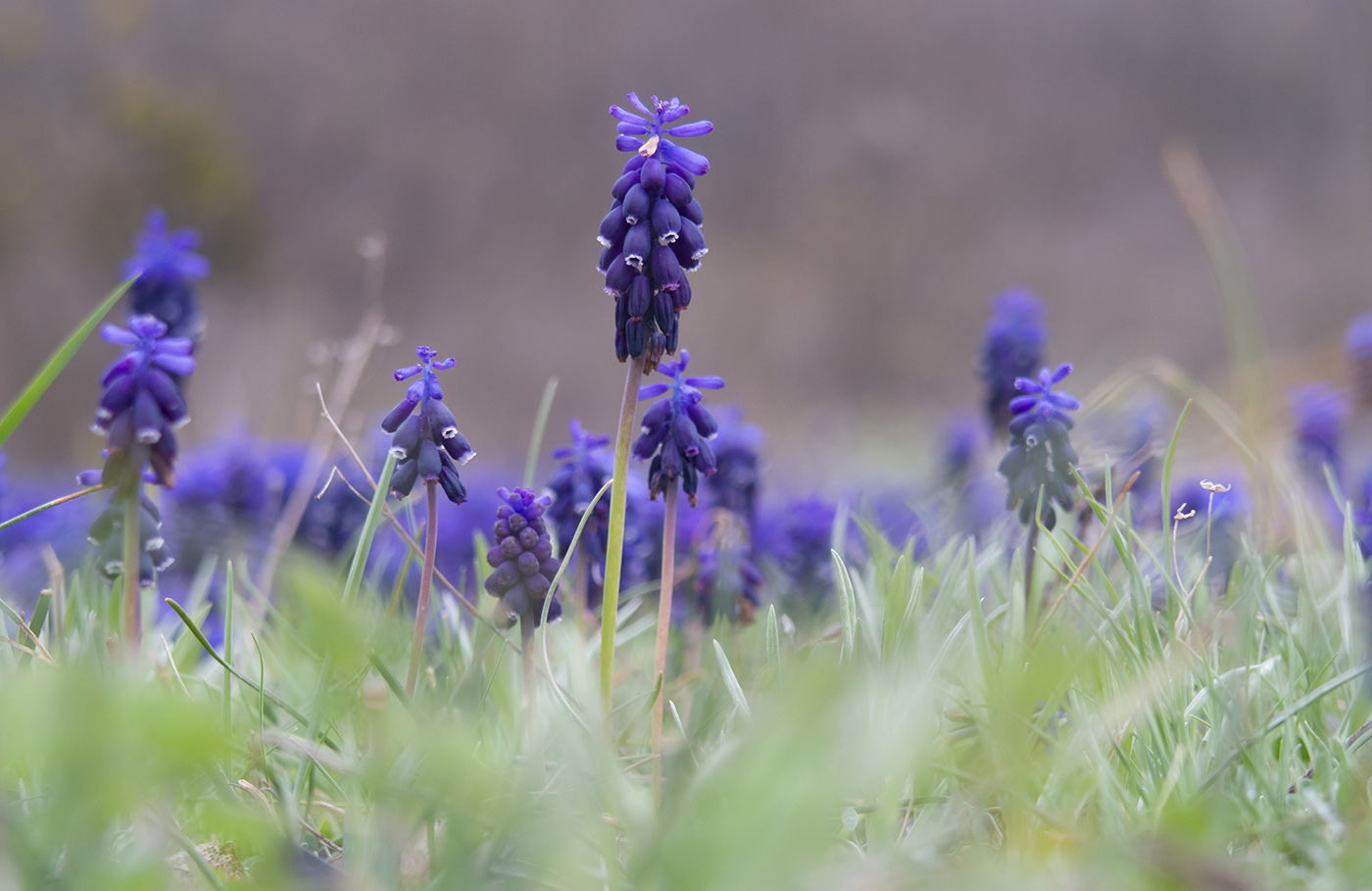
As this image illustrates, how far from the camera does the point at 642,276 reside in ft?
6.32

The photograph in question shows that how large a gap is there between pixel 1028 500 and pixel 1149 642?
420mm

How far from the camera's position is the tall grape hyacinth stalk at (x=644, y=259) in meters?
1.88

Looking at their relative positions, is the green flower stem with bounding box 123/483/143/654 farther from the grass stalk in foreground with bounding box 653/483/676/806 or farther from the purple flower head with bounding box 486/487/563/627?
the grass stalk in foreground with bounding box 653/483/676/806

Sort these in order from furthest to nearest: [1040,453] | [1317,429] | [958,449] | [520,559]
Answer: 1. [958,449]
2. [1317,429]
3. [1040,453]
4. [520,559]

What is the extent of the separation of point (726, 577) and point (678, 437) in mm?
881

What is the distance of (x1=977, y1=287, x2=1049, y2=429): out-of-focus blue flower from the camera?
4.04m

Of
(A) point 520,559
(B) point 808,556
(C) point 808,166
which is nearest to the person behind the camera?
(A) point 520,559

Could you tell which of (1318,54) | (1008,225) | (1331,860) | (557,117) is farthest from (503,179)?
(1331,860)

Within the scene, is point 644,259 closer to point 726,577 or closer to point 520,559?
point 520,559

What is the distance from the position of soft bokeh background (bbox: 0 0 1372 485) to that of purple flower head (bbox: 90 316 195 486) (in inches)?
512

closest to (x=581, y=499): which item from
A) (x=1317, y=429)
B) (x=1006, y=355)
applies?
(x=1006, y=355)

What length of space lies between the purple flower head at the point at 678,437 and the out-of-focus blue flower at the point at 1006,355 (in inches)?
87.5

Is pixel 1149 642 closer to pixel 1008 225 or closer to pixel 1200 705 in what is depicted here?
pixel 1200 705

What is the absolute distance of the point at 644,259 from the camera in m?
1.91
